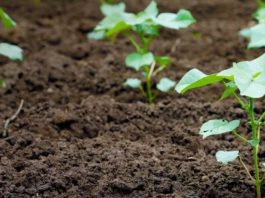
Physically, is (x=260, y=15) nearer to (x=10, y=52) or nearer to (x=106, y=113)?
(x=106, y=113)

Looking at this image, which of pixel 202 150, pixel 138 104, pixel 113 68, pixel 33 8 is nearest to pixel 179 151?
pixel 202 150

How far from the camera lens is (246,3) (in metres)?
3.80

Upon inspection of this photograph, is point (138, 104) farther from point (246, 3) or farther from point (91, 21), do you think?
point (246, 3)

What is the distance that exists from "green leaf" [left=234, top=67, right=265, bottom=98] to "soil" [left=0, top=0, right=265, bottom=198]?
0.42 meters

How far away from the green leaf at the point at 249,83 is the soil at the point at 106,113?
415mm

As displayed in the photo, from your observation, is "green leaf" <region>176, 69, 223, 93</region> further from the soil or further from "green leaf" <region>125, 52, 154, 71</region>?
"green leaf" <region>125, 52, 154, 71</region>

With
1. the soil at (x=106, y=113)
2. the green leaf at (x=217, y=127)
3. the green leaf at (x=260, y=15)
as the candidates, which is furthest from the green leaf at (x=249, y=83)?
the green leaf at (x=260, y=15)

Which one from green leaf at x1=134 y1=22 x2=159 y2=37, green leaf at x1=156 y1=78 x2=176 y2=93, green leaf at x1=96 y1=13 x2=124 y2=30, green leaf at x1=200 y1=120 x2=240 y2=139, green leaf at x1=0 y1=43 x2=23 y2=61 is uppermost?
green leaf at x1=96 y1=13 x2=124 y2=30

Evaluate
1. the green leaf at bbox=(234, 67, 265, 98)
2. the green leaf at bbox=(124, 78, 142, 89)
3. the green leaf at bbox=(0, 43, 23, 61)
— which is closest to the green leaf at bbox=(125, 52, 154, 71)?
the green leaf at bbox=(124, 78, 142, 89)

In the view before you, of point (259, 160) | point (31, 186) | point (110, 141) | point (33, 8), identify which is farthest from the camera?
point (33, 8)

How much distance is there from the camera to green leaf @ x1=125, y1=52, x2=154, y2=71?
8.38ft

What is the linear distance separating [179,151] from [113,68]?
86cm

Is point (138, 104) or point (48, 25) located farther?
point (48, 25)

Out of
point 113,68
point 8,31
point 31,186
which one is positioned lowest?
point 31,186
